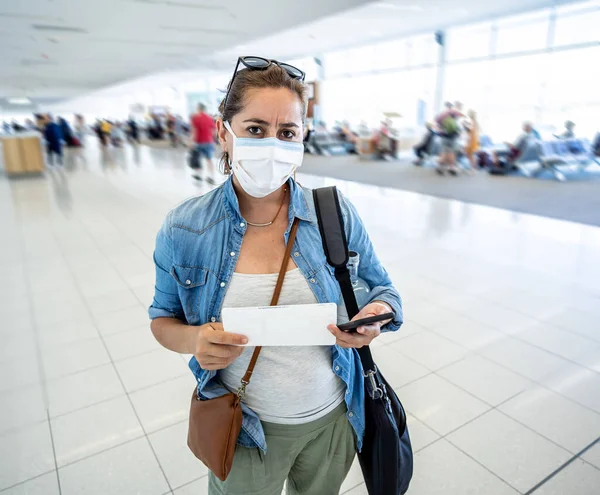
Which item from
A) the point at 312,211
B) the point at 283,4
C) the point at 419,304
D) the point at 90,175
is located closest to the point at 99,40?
the point at 90,175

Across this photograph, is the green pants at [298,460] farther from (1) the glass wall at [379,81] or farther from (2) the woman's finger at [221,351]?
(1) the glass wall at [379,81]

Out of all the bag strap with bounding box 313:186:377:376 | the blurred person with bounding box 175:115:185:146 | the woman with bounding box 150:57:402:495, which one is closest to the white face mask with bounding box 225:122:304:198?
the woman with bounding box 150:57:402:495

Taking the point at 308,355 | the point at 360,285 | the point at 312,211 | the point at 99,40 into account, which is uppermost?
the point at 99,40

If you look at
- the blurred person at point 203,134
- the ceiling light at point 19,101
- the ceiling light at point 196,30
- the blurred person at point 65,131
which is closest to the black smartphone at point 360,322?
the blurred person at point 203,134

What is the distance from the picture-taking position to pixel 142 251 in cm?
536

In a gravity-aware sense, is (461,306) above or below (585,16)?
below

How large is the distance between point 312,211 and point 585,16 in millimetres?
14127

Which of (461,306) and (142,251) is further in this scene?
(142,251)

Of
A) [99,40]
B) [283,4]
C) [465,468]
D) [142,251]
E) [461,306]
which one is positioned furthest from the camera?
[99,40]

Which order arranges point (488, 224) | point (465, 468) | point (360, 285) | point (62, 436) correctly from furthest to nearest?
point (488, 224)
point (62, 436)
point (465, 468)
point (360, 285)

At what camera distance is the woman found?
3.45 ft

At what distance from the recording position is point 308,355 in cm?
111

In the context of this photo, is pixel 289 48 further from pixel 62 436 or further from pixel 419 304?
pixel 62 436

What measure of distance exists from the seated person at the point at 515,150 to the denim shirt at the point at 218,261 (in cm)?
1096
